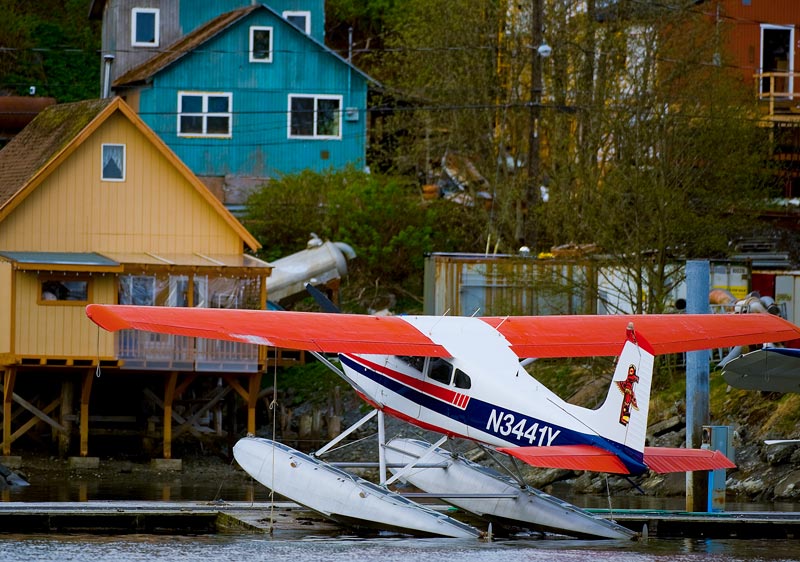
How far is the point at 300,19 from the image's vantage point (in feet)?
159

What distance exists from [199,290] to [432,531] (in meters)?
15.0

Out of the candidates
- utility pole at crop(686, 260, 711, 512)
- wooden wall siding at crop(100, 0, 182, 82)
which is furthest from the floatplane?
wooden wall siding at crop(100, 0, 182, 82)

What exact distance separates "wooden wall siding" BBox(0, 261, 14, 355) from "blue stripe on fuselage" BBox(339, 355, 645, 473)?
45.4 feet

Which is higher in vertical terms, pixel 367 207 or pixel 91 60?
pixel 91 60

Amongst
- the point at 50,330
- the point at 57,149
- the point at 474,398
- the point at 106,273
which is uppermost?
the point at 57,149

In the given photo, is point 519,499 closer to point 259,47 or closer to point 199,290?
point 199,290

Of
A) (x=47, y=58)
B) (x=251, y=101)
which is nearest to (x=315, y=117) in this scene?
(x=251, y=101)

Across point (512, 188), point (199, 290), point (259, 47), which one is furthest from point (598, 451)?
point (259, 47)

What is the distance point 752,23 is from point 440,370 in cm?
3120

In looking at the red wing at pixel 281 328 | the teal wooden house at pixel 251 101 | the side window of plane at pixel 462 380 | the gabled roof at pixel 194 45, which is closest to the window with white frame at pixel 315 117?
the teal wooden house at pixel 251 101

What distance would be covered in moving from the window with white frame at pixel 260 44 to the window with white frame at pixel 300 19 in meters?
3.10

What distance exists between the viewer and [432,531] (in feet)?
59.6

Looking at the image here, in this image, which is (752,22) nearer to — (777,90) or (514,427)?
(777,90)

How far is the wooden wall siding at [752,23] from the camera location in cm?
4650
